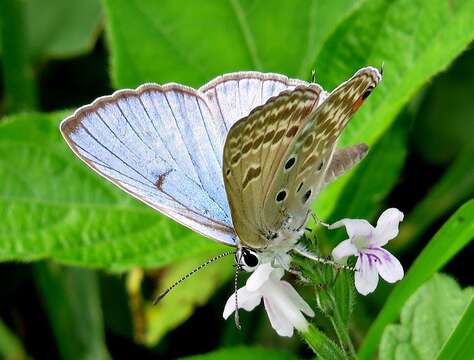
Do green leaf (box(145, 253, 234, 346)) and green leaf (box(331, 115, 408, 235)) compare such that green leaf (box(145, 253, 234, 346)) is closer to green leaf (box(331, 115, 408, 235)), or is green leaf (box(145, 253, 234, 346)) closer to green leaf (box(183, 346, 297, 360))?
green leaf (box(331, 115, 408, 235))

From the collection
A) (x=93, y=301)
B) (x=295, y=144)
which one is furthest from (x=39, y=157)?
(x=295, y=144)

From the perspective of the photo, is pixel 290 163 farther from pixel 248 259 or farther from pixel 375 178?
pixel 375 178

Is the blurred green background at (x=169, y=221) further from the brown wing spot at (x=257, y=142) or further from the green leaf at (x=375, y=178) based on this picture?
the brown wing spot at (x=257, y=142)

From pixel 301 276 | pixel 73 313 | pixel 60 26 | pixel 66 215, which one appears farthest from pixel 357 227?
pixel 60 26

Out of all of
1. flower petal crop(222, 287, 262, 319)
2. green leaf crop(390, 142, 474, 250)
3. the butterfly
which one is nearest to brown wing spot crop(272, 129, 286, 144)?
the butterfly

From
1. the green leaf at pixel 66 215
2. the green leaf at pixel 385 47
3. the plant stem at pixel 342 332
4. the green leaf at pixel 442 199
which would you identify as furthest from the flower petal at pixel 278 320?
the green leaf at pixel 442 199

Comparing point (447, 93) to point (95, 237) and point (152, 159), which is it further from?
point (152, 159)
